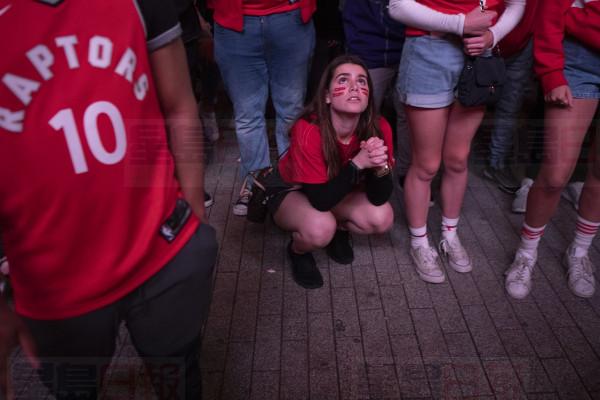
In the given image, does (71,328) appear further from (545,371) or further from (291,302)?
(545,371)

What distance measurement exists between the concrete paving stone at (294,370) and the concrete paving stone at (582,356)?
108cm

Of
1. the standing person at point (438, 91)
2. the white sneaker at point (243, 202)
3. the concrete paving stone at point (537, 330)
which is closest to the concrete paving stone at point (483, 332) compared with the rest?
the concrete paving stone at point (537, 330)

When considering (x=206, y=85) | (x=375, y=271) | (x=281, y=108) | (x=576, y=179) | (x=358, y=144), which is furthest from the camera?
(x=206, y=85)

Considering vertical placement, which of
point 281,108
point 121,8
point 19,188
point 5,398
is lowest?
point 281,108

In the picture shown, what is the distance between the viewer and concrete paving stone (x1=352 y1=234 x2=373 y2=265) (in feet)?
8.44

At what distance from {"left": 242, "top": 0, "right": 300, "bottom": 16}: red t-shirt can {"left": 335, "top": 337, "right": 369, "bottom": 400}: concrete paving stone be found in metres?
1.66

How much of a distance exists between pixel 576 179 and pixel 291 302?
2.18 metres

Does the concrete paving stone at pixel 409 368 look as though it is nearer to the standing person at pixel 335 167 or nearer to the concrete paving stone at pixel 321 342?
the concrete paving stone at pixel 321 342

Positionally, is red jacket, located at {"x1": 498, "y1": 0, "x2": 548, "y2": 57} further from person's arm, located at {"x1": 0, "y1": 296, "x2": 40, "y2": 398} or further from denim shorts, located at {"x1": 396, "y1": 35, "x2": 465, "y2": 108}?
person's arm, located at {"x1": 0, "y1": 296, "x2": 40, "y2": 398}

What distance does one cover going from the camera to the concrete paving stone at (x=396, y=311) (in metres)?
2.12

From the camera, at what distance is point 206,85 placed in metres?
3.87

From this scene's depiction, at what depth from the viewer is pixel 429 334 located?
2.10 m

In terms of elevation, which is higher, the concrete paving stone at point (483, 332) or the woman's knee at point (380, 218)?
the woman's knee at point (380, 218)

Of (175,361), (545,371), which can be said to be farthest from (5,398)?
(545,371)
